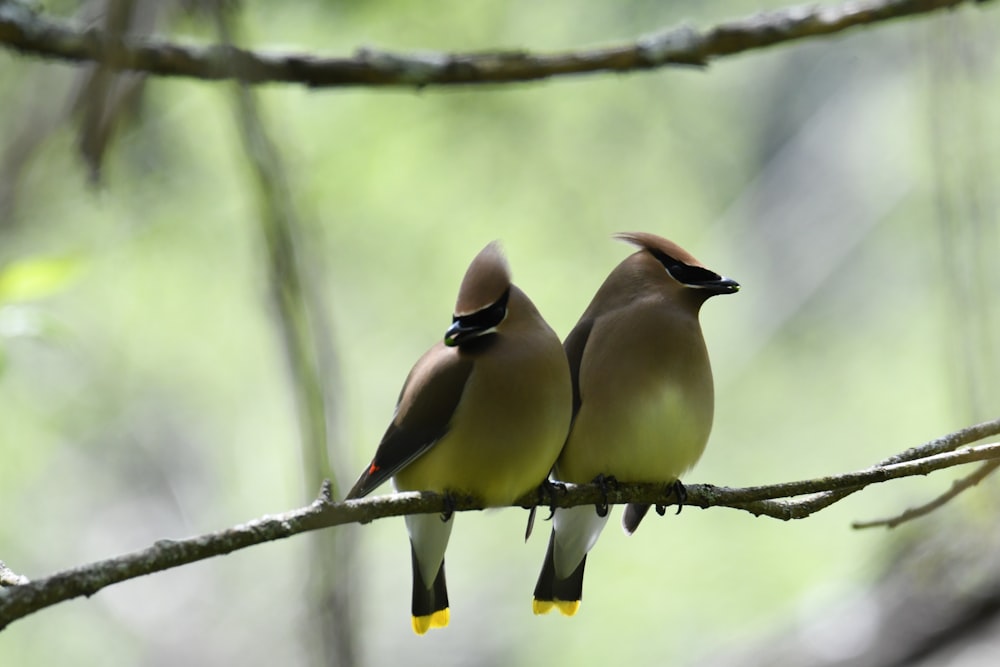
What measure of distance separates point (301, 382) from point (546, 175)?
37.9ft

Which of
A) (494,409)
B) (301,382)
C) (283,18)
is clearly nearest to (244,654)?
(283,18)

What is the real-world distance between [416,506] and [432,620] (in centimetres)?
122

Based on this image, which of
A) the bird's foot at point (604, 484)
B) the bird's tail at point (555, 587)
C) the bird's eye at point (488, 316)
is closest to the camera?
the bird's eye at point (488, 316)

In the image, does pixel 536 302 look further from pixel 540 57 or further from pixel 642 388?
pixel 642 388

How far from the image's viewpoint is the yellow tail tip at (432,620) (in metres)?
3.97

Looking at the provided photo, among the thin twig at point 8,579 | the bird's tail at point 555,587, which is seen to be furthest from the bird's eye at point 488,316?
the thin twig at point 8,579

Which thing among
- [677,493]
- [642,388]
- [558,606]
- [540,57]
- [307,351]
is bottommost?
[558,606]

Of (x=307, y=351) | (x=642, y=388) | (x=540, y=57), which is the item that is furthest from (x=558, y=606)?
(x=307, y=351)

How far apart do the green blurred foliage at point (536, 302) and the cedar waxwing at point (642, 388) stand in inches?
302

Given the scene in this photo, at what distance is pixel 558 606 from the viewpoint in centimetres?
413

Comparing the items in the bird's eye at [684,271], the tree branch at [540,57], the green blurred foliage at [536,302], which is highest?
the tree branch at [540,57]

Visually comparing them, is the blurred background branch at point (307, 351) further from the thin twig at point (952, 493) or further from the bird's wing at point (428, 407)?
the bird's wing at point (428, 407)

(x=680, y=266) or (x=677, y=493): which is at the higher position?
(x=680, y=266)

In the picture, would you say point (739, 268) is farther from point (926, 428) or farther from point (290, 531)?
point (290, 531)
